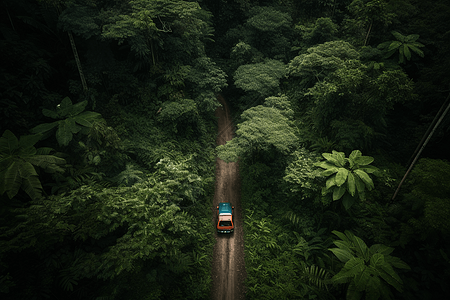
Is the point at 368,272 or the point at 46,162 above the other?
the point at 46,162

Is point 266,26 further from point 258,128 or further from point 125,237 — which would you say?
point 125,237

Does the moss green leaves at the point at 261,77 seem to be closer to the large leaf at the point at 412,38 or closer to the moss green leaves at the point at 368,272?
the large leaf at the point at 412,38

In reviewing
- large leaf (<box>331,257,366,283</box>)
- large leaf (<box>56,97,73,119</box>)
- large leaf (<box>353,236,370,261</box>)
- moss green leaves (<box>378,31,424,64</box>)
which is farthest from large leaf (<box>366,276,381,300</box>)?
large leaf (<box>56,97,73,119</box>)

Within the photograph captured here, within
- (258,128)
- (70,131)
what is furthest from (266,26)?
(70,131)

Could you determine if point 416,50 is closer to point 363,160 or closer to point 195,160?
point 363,160

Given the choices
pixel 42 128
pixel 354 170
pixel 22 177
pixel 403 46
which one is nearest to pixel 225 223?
pixel 354 170

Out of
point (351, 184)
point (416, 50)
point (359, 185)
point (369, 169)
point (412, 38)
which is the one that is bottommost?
point (359, 185)

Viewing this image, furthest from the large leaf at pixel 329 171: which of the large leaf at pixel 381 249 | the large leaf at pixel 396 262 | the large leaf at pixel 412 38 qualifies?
the large leaf at pixel 412 38
